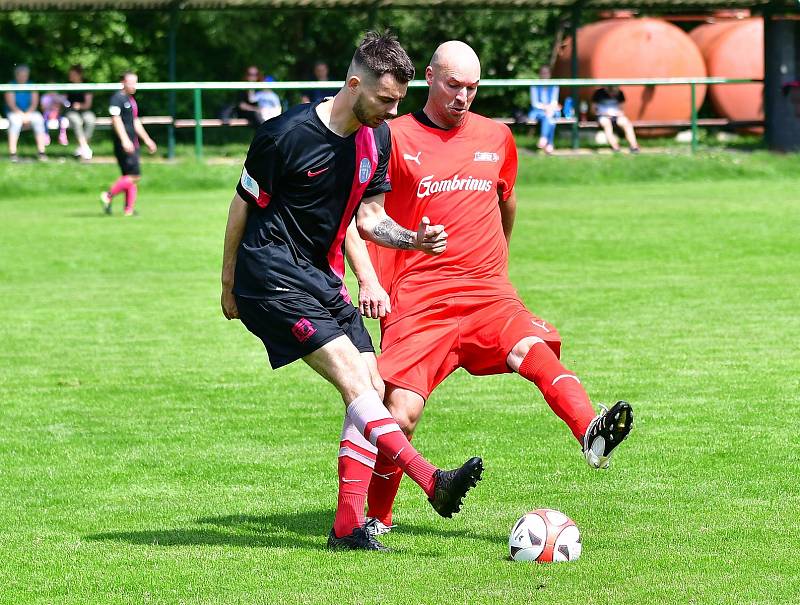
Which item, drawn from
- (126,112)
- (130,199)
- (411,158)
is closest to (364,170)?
(411,158)

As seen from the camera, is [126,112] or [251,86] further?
[251,86]

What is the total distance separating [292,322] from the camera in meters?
5.84

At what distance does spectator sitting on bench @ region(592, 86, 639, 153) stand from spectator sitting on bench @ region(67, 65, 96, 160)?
1009 cm

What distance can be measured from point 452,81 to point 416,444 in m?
2.51

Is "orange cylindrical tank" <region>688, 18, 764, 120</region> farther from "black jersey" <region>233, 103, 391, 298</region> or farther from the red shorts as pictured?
"black jersey" <region>233, 103, 391, 298</region>

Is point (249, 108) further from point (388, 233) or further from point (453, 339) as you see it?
point (388, 233)

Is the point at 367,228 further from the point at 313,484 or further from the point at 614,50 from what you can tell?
the point at 614,50

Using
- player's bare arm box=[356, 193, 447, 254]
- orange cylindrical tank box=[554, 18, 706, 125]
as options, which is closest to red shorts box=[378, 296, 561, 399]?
player's bare arm box=[356, 193, 447, 254]

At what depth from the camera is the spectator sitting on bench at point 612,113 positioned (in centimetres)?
2883

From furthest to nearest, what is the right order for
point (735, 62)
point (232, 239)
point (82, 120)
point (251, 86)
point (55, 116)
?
point (735, 62) < point (82, 120) < point (55, 116) < point (251, 86) < point (232, 239)

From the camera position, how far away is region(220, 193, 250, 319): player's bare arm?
5.93 meters

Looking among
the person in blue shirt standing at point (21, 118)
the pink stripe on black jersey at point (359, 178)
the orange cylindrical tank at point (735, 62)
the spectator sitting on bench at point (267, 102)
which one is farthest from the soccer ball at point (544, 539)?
the orange cylindrical tank at point (735, 62)

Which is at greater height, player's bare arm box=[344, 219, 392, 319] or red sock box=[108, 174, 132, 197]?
player's bare arm box=[344, 219, 392, 319]

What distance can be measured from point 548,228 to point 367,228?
47.4 ft
